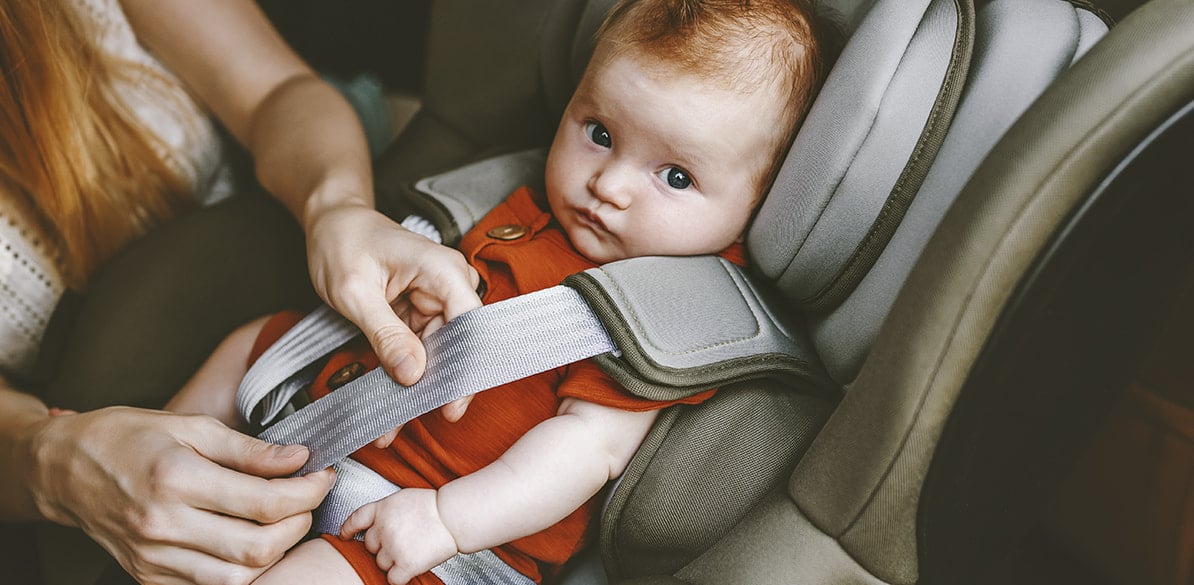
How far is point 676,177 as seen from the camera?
0.77 metres

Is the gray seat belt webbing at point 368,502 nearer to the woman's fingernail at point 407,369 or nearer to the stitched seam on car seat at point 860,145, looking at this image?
the woman's fingernail at point 407,369

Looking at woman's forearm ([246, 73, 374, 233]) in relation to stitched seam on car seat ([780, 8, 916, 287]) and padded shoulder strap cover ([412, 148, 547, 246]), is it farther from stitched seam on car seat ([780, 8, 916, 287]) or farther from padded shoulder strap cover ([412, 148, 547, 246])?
stitched seam on car seat ([780, 8, 916, 287])

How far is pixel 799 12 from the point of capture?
0.77 m

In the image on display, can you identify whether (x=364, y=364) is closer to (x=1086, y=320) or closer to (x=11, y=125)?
(x=11, y=125)

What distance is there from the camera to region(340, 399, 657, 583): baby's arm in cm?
66

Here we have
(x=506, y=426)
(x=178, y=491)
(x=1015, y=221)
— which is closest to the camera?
(x=1015, y=221)

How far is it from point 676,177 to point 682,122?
6 centimetres

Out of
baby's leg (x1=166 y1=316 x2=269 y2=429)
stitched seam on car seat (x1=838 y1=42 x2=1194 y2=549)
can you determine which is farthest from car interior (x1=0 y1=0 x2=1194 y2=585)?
baby's leg (x1=166 y1=316 x2=269 y2=429)

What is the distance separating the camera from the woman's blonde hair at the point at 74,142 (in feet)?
2.79

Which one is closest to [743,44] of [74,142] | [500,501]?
[500,501]

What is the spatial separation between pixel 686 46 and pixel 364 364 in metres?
0.42

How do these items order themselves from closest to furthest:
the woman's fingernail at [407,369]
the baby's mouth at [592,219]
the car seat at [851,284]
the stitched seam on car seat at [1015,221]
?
the stitched seam on car seat at [1015,221] < the car seat at [851,284] < the woman's fingernail at [407,369] < the baby's mouth at [592,219]

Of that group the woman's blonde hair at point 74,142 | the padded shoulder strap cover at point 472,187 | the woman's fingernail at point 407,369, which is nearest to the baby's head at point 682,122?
the padded shoulder strap cover at point 472,187

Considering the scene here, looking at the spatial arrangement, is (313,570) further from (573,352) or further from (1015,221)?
(1015,221)
